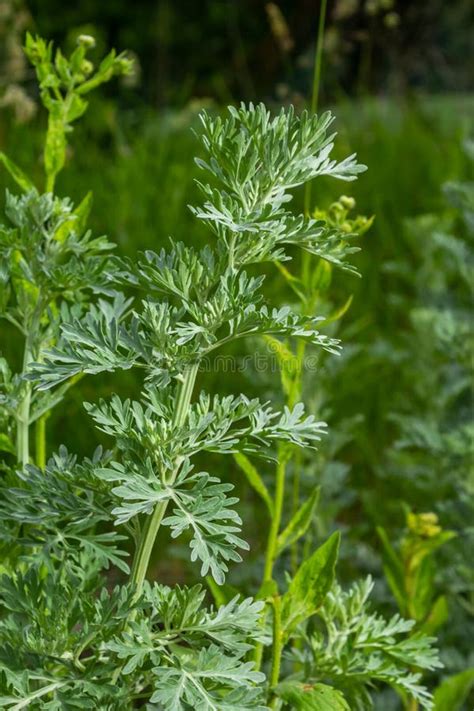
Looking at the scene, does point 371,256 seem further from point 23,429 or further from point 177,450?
point 177,450

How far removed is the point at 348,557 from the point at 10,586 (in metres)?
1.40

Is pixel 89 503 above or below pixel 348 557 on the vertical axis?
above

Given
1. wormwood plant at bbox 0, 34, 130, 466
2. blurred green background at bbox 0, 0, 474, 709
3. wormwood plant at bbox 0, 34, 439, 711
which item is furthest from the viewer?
blurred green background at bbox 0, 0, 474, 709

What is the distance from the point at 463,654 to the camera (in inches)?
86.0

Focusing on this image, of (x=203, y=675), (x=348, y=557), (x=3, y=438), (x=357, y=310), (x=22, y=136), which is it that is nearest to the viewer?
(x=203, y=675)

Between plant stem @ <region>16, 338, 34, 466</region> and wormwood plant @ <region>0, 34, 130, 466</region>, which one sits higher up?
wormwood plant @ <region>0, 34, 130, 466</region>

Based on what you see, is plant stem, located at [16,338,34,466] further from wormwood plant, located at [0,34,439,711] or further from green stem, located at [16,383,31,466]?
wormwood plant, located at [0,34,439,711]

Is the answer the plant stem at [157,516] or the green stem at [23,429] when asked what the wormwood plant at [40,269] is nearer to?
the green stem at [23,429]

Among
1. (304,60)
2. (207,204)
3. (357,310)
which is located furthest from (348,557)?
(304,60)

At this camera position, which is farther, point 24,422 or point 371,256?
point 371,256

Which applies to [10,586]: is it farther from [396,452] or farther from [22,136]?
[22,136]

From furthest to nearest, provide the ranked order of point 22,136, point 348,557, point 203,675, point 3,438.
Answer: point 22,136 → point 348,557 → point 3,438 → point 203,675

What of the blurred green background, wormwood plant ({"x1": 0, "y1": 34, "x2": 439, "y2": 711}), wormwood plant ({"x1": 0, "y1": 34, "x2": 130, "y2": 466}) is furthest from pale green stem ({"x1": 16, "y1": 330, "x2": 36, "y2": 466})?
the blurred green background

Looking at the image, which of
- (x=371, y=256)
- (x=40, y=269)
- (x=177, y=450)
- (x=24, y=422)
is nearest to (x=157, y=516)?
(x=177, y=450)
